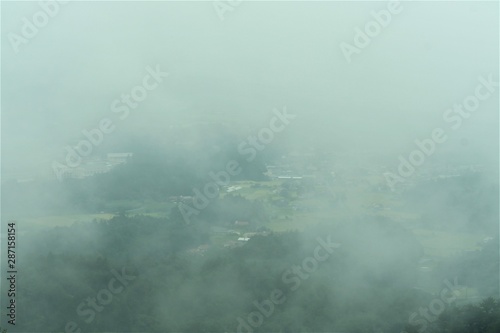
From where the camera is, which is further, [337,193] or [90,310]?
[337,193]

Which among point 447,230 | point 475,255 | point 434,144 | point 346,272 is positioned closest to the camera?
point 346,272

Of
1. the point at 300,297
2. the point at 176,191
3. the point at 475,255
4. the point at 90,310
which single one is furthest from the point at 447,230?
the point at 90,310

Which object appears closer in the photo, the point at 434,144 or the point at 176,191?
the point at 176,191

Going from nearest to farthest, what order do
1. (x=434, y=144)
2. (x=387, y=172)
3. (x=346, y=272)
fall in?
(x=346, y=272) < (x=387, y=172) < (x=434, y=144)

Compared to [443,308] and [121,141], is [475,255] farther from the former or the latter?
[121,141]

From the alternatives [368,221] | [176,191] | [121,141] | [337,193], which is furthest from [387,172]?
[121,141]

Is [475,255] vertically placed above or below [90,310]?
below

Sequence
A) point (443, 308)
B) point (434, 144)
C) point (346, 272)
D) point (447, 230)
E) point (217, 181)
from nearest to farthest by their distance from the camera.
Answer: point (443, 308) → point (346, 272) → point (447, 230) → point (217, 181) → point (434, 144)

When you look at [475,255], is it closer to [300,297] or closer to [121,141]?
[300,297]

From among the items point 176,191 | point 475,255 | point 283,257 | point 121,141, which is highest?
point 121,141
